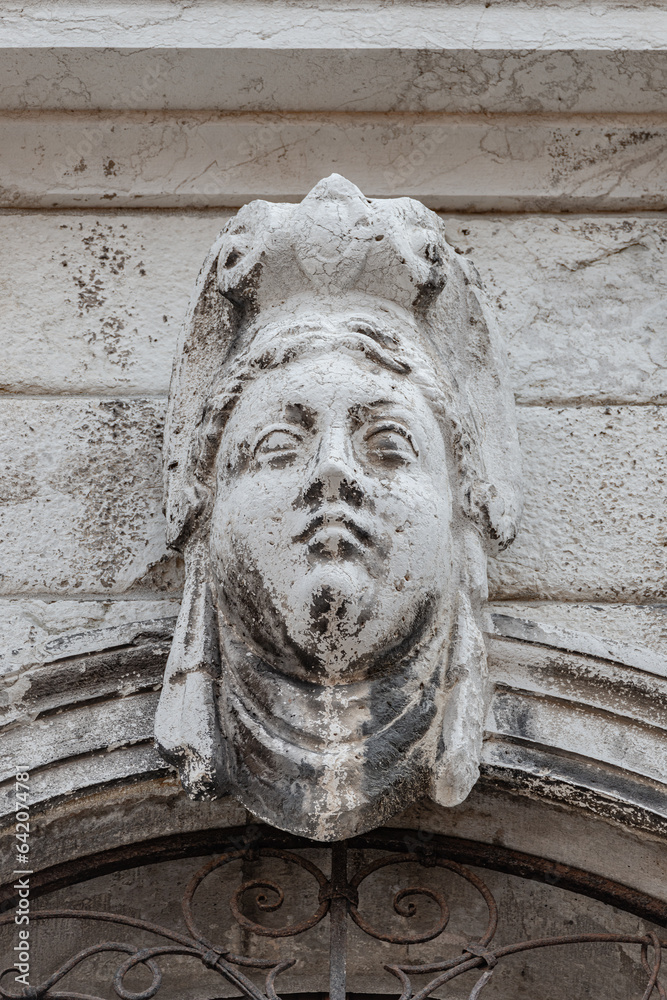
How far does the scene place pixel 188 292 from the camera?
7.87 ft

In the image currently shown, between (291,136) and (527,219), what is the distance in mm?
622

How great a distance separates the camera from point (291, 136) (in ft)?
8.27

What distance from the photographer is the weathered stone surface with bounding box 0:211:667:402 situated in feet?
7.61

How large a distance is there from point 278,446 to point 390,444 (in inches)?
7.3

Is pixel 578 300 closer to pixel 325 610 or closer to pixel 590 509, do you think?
pixel 590 509

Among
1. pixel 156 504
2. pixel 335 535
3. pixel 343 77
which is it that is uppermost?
pixel 343 77

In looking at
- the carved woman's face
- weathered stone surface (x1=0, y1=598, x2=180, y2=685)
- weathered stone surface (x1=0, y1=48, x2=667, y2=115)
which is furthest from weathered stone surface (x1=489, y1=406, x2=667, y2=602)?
weathered stone surface (x1=0, y1=48, x2=667, y2=115)

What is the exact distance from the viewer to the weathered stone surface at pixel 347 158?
2.50 meters

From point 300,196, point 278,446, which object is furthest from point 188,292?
point 278,446

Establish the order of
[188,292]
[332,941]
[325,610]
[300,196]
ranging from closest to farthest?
[325,610]
[332,941]
[188,292]
[300,196]

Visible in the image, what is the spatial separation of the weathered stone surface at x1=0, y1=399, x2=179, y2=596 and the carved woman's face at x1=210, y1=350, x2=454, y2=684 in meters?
0.44

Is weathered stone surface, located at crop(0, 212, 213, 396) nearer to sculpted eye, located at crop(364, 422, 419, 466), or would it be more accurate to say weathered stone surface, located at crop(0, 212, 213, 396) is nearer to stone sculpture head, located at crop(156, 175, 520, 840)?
stone sculpture head, located at crop(156, 175, 520, 840)

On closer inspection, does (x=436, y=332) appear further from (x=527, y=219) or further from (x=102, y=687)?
(x=102, y=687)

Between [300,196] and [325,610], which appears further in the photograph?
[300,196]
